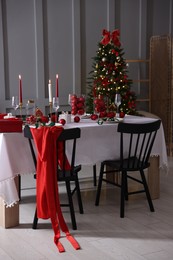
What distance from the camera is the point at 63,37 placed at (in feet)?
22.3

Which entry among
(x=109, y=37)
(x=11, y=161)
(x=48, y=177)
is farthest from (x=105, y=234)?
(x=109, y=37)

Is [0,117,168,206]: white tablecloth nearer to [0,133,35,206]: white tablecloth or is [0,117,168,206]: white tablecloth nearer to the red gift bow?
[0,133,35,206]: white tablecloth

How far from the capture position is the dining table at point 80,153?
138 inches

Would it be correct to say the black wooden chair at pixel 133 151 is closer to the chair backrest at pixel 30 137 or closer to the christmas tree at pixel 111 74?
the chair backrest at pixel 30 137

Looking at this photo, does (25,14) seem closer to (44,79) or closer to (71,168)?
(44,79)

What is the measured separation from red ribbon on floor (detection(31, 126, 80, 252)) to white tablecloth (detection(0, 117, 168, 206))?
20 cm

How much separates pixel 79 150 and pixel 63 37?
3.39 meters

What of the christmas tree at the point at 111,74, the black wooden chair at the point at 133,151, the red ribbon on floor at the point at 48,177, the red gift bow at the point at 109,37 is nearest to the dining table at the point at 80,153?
the black wooden chair at the point at 133,151

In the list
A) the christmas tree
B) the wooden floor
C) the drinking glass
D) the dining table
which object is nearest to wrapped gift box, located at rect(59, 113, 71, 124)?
the dining table

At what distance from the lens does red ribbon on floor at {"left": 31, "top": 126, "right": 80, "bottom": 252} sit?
134 inches

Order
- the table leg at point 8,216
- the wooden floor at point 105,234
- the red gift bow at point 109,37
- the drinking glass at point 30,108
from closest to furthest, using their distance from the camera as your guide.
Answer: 1. the wooden floor at point 105,234
2. the table leg at point 8,216
3. the drinking glass at point 30,108
4. the red gift bow at point 109,37

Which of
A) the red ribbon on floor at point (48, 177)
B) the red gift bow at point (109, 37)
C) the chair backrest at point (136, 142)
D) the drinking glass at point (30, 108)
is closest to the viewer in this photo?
the red ribbon on floor at point (48, 177)

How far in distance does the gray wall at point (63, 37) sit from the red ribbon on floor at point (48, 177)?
3.10 m

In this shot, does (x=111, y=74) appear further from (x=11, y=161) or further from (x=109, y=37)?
(x=11, y=161)
